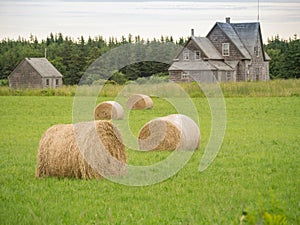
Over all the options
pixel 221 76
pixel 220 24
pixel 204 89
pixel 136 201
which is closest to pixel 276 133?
pixel 136 201

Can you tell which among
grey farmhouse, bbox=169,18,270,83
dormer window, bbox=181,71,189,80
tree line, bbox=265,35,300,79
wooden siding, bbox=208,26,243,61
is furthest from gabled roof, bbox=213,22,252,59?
tree line, bbox=265,35,300,79

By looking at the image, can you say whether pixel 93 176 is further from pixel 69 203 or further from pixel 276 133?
pixel 276 133

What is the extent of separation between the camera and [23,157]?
14.3 meters

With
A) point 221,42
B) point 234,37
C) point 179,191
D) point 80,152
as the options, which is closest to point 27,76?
point 221,42

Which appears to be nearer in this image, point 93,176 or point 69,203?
point 69,203

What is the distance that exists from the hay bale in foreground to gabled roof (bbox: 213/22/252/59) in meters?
35.5

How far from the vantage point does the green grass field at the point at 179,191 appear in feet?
26.4

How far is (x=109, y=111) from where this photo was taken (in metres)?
26.5

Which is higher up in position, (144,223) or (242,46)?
(242,46)

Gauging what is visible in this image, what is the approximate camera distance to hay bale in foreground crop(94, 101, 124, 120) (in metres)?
25.9

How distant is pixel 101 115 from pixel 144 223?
1924 cm

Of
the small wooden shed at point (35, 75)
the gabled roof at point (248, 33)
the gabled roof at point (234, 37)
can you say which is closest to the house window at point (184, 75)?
the gabled roof at point (234, 37)

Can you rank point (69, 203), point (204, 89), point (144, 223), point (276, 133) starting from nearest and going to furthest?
1. point (144, 223)
2. point (69, 203)
3. point (276, 133)
4. point (204, 89)

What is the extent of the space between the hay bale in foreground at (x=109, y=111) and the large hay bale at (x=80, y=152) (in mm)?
14287
